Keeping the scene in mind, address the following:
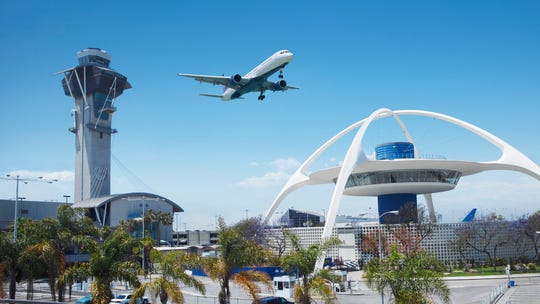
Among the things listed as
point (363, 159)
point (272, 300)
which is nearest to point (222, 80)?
point (272, 300)

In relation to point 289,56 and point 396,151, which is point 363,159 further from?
point 289,56

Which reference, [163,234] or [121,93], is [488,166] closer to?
[163,234]

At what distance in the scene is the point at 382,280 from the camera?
67.6ft

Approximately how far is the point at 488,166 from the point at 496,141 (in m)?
6.17

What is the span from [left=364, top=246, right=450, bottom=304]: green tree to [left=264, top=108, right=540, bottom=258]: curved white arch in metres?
39.8

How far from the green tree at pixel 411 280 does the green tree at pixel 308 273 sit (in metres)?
2.73

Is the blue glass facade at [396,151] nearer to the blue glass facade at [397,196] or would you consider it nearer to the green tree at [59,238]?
the blue glass facade at [397,196]

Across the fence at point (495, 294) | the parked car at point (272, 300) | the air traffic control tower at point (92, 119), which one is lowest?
the fence at point (495, 294)

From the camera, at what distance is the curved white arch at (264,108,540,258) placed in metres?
73.1

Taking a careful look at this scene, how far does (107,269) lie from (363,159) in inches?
2282

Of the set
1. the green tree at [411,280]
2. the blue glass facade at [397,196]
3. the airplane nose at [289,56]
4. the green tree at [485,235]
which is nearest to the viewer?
the green tree at [411,280]

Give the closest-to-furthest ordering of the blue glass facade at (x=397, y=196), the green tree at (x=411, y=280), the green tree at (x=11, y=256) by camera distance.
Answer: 1. the green tree at (x=411, y=280)
2. the green tree at (x=11, y=256)
3. the blue glass facade at (x=397, y=196)

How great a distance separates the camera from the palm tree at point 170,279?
73.0 ft

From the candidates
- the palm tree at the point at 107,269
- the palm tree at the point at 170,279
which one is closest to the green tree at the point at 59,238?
the palm tree at the point at 107,269
